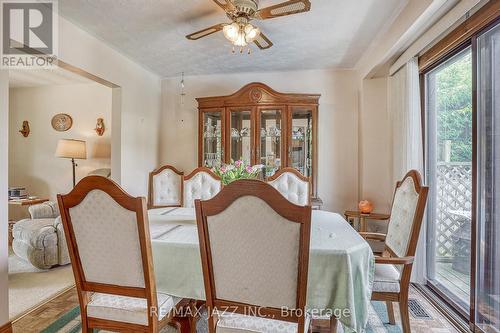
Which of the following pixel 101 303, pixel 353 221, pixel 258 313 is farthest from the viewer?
pixel 353 221

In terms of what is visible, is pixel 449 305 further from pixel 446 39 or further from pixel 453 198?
pixel 446 39

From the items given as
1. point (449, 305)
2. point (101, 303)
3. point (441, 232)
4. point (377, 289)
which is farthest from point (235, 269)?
point (441, 232)

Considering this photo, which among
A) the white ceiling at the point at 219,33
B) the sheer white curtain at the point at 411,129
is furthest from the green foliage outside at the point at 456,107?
the white ceiling at the point at 219,33

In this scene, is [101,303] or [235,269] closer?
[235,269]

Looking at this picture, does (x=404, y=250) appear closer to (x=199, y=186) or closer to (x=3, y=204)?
(x=199, y=186)

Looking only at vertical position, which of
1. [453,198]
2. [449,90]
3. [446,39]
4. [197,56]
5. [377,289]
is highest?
[197,56]

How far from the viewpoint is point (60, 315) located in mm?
2107

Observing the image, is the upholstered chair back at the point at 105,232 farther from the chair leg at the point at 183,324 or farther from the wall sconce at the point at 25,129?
the wall sconce at the point at 25,129

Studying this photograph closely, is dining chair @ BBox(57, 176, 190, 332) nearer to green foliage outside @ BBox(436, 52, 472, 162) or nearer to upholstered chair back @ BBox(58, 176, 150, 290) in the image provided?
upholstered chair back @ BBox(58, 176, 150, 290)

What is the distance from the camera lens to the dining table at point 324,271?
4.42 ft

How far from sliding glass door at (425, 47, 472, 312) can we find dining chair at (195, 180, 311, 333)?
1.78m

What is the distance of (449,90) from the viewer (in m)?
2.40

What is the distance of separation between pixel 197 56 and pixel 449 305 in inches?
136

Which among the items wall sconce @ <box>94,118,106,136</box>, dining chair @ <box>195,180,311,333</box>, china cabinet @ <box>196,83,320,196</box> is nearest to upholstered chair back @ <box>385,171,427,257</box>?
dining chair @ <box>195,180,311,333</box>
